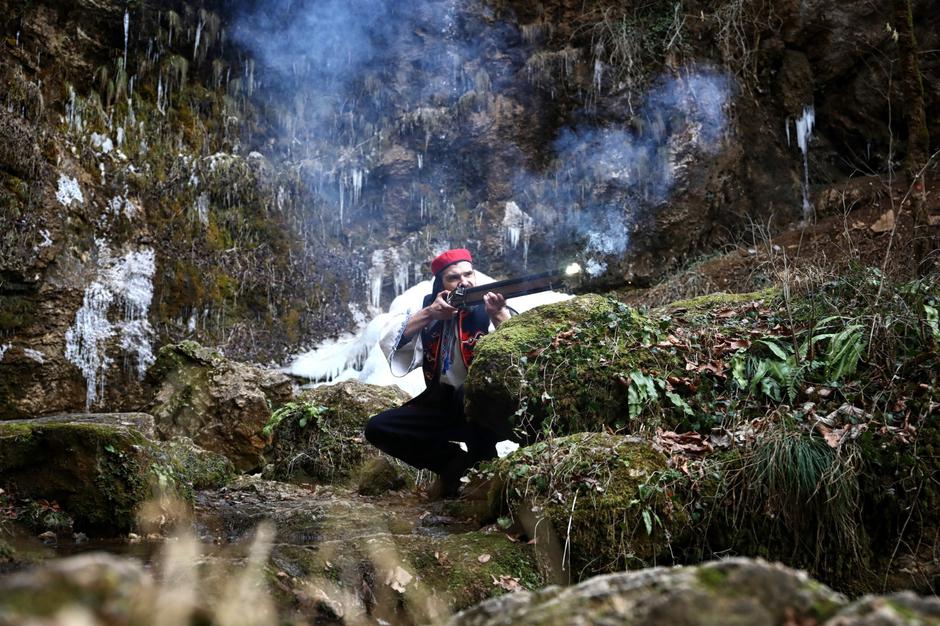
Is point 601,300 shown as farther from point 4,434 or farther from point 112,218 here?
point 112,218

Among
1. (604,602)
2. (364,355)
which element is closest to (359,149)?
(364,355)

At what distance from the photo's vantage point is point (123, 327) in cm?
1053

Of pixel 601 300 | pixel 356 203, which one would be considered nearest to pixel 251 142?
pixel 356 203

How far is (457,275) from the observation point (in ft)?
18.4

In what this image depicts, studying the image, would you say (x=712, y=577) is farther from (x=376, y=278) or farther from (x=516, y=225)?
(x=376, y=278)

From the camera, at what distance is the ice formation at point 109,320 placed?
10102mm

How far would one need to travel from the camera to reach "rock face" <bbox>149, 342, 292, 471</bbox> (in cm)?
766

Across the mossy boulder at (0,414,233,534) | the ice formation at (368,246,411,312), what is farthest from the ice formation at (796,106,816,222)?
the mossy boulder at (0,414,233,534)

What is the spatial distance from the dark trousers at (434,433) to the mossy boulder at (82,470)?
5.35ft

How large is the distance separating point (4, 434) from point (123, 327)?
6876 millimetres

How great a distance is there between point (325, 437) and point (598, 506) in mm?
4004

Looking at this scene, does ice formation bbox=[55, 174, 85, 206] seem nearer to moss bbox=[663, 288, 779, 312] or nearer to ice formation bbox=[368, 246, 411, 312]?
ice formation bbox=[368, 246, 411, 312]

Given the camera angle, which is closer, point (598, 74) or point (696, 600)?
point (696, 600)

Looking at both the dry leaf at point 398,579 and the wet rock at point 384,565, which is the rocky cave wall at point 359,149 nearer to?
the wet rock at point 384,565
